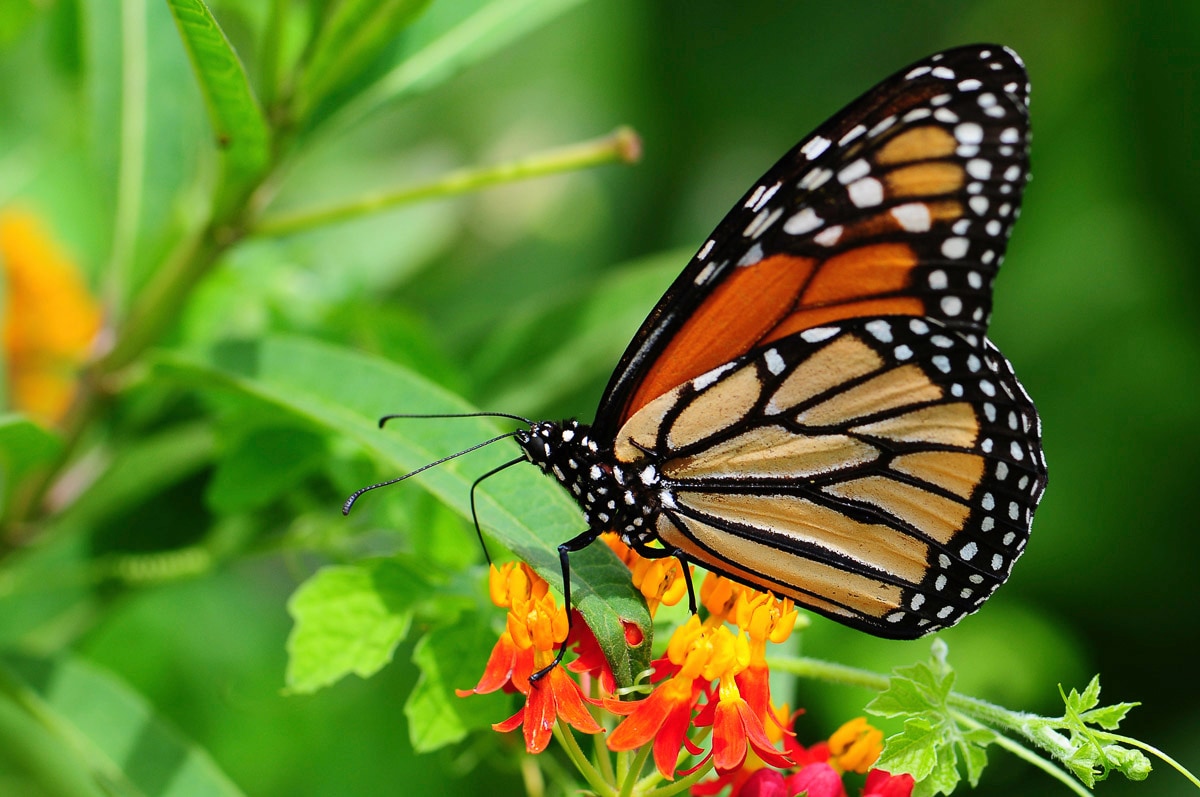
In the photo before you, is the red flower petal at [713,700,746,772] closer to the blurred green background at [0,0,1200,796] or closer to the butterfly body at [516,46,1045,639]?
the butterfly body at [516,46,1045,639]

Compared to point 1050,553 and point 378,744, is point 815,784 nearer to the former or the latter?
point 378,744

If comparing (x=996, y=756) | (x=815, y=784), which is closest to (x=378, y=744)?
(x=996, y=756)

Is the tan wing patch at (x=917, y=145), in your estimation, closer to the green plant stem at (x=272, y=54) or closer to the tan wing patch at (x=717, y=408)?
the tan wing patch at (x=717, y=408)

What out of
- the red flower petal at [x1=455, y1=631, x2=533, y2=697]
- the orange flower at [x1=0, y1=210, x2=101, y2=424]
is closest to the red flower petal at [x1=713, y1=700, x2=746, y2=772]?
the red flower petal at [x1=455, y1=631, x2=533, y2=697]

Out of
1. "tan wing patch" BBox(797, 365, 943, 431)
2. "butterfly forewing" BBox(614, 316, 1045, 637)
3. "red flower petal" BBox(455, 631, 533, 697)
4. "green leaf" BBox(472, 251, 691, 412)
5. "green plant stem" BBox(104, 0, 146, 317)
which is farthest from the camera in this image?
"green leaf" BBox(472, 251, 691, 412)

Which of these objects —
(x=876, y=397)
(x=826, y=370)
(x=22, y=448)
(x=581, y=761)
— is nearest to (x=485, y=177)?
(x=826, y=370)

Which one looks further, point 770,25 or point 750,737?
point 770,25
